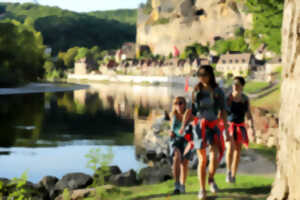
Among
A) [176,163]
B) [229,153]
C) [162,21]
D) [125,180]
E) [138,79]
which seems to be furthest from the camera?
[162,21]

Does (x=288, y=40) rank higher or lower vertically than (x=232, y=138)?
higher

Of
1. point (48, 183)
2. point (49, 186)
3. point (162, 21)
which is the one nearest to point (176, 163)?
point (49, 186)

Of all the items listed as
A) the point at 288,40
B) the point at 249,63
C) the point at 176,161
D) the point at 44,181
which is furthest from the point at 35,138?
the point at 249,63

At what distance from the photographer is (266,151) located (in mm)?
13141


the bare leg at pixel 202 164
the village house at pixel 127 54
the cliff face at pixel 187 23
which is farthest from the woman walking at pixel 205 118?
the village house at pixel 127 54

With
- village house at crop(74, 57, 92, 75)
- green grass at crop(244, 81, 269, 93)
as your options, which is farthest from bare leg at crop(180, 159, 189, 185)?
village house at crop(74, 57, 92, 75)

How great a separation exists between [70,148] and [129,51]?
128m

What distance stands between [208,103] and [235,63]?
79.7 metres

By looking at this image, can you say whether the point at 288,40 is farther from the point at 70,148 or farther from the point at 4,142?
the point at 4,142

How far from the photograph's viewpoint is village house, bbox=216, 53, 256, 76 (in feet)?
267

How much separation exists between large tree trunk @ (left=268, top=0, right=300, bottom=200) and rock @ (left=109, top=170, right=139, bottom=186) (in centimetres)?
677

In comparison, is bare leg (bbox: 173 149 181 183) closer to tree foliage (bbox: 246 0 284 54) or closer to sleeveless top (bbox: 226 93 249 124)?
sleeveless top (bbox: 226 93 249 124)

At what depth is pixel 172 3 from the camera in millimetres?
132000

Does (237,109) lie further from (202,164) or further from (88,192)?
(88,192)
